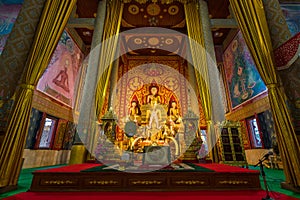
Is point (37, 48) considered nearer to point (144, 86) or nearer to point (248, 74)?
point (144, 86)

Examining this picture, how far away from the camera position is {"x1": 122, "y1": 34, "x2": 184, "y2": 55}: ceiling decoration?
842 centimetres

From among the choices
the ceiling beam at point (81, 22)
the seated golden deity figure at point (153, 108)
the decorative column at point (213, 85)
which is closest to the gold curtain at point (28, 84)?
the ceiling beam at point (81, 22)

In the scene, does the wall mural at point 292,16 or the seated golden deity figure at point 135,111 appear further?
the seated golden deity figure at point 135,111

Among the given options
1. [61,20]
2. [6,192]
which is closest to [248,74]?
[61,20]

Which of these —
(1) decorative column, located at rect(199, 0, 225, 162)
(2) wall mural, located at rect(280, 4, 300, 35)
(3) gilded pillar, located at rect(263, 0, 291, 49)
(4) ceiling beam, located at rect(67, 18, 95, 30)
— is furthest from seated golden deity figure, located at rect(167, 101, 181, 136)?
(4) ceiling beam, located at rect(67, 18, 95, 30)

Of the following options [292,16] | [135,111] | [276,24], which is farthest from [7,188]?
[292,16]

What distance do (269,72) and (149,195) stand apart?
329 centimetres

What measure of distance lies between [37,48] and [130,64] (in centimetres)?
728

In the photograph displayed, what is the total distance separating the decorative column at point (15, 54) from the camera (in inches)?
104

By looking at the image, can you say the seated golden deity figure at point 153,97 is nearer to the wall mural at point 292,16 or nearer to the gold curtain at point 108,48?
the gold curtain at point 108,48

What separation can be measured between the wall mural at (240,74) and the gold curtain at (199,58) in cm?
254

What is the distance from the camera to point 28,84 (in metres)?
2.82

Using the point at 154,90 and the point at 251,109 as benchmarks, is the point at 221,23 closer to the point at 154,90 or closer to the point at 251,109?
the point at 251,109

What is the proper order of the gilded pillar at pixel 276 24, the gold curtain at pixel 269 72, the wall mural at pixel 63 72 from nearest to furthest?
the gold curtain at pixel 269 72, the gilded pillar at pixel 276 24, the wall mural at pixel 63 72
